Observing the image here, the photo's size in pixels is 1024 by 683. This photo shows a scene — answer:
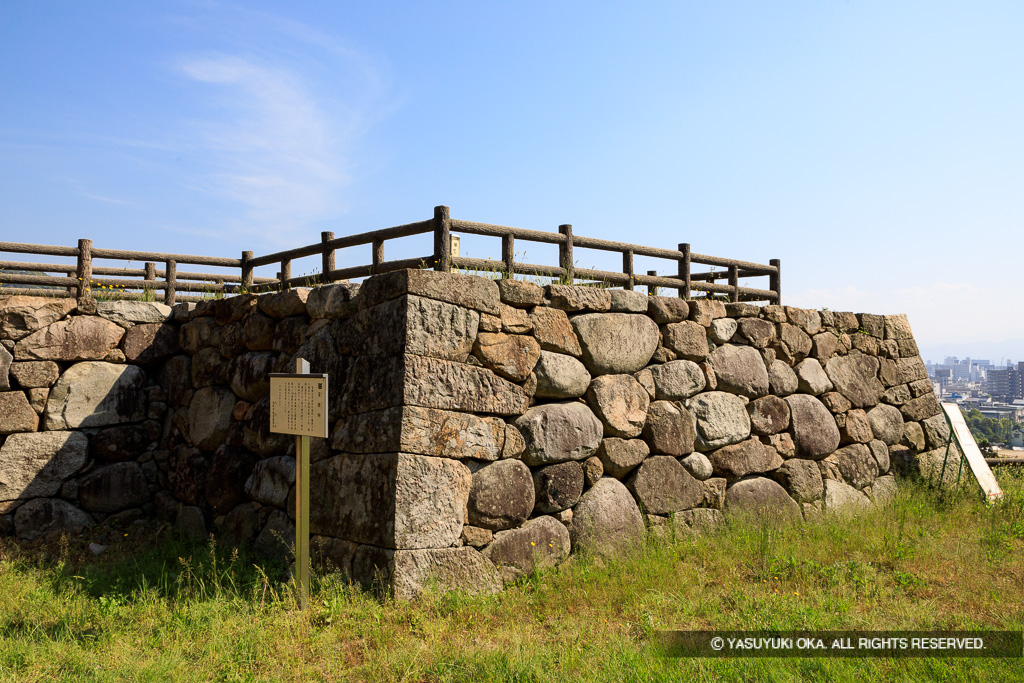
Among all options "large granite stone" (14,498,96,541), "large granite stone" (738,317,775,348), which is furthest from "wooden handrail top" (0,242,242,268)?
"large granite stone" (738,317,775,348)

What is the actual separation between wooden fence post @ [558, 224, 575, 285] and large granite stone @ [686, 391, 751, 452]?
1.95 m

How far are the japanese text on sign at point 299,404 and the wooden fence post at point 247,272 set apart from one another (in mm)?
4586

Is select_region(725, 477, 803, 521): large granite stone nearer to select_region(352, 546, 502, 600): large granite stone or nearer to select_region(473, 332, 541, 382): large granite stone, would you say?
select_region(473, 332, 541, 382): large granite stone

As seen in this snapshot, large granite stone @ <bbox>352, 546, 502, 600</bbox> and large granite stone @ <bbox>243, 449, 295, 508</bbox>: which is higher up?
large granite stone @ <bbox>243, 449, 295, 508</bbox>

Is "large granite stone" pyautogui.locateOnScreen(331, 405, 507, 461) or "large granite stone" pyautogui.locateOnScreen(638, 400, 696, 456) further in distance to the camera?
"large granite stone" pyautogui.locateOnScreen(638, 400, 696, 456)

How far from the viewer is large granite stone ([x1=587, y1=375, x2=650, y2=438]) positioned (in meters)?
6.77

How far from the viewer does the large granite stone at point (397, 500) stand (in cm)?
532

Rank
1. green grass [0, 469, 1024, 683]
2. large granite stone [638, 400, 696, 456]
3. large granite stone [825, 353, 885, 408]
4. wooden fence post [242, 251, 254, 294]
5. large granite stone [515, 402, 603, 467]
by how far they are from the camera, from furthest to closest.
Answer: wooden fence post [242, 251, 254, 294] → large granite stone [825, 353, 885, 408] → large granite stone [638, 400, 696, 456] → large granite stone [515, 402, 603, 467] → green grass [0, 469, 1024, 683]

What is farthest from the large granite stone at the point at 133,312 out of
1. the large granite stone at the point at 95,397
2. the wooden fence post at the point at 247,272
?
the wooden fence post at the point at 247,272

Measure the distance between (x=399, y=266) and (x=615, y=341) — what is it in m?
2.31

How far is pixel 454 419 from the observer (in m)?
5.74

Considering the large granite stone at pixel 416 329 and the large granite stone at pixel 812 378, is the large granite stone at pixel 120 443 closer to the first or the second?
the large granite stone at pixel 416 329

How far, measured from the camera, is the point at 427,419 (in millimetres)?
5570

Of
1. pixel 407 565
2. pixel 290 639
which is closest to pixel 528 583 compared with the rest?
pixel 407 565
